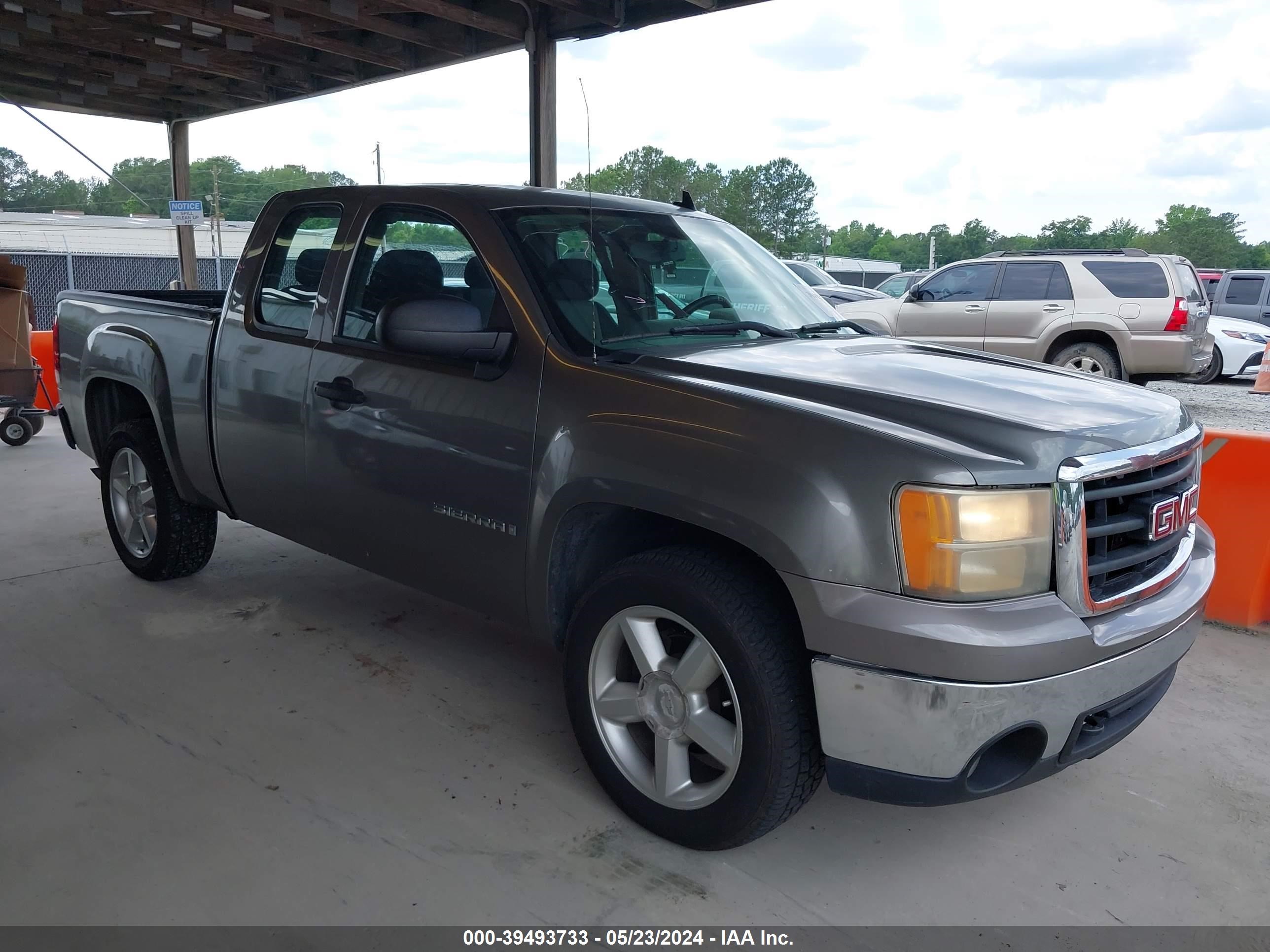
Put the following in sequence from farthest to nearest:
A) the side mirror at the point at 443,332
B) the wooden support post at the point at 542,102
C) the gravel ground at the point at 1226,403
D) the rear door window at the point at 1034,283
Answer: the rear door window at the point at 1034,283, the gravel ground at the point at 1226,403, the wooden support post at the point at 542,102, the side mirror at the point at 443,332

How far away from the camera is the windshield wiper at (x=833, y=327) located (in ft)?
11.5

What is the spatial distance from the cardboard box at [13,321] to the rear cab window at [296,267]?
18.5 ft

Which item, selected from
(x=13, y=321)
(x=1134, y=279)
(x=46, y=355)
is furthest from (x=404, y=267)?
(x=1134, y=279)

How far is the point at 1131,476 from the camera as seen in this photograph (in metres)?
2.49

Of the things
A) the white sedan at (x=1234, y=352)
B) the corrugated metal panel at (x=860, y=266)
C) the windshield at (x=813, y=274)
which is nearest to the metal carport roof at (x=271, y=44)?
the windshield at (x=813, y=274)

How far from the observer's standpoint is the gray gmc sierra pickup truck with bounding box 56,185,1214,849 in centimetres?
221

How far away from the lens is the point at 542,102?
9.13m

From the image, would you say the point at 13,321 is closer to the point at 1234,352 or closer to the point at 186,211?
the point at 186,211

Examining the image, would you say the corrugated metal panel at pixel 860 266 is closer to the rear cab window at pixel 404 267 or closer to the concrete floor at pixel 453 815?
the rear cab window at pixel 404 267

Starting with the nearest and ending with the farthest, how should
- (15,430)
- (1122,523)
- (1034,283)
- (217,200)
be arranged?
1. (1122,523)
2. (15,430)
3. (1034,283)
4. (217,200)

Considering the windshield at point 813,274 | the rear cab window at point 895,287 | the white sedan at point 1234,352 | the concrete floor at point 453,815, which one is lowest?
the concrete floor at point 453,815

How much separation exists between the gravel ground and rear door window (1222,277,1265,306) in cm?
390

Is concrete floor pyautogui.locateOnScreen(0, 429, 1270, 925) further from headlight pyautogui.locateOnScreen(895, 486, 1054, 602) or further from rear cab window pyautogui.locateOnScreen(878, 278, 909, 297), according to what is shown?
rear cab window pyautogui.locateOnScreen(878, 278, 909, 297)

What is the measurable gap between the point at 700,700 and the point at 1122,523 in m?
1.16
